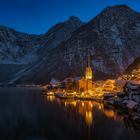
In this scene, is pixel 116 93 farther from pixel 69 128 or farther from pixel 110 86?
pixel 69 128

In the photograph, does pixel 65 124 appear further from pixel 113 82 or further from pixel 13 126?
pixel 113 82

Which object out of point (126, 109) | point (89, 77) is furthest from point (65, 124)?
point (89, 77)

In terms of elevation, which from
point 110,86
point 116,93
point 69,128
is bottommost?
point 69,128

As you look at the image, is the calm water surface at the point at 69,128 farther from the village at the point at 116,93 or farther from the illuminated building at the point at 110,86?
the illuminated building at the point at 110,86

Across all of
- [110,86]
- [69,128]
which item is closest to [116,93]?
[110,86]

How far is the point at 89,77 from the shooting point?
4779 inches

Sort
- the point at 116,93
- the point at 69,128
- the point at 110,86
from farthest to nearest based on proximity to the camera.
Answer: the point at 110,86 → the point at 116,93 → the point at 69,128

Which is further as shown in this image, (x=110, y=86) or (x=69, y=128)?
(x=110, y=86)

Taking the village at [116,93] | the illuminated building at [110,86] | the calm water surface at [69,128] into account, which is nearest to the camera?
the calm water surface at [69,128]

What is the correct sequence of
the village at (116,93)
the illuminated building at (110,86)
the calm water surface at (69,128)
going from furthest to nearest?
the illuminated building at (110,86) < the village at (116,93) < the calm water surface at (69,128)

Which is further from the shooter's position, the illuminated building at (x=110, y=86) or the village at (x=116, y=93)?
the illuminated building at (x=110, y=86)

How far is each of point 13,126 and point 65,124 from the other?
27.5 ft

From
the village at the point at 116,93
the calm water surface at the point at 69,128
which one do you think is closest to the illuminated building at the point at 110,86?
the village at the point at 116,93

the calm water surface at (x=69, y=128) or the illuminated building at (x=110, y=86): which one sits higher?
the illuminated building at (x=110, y=86)
